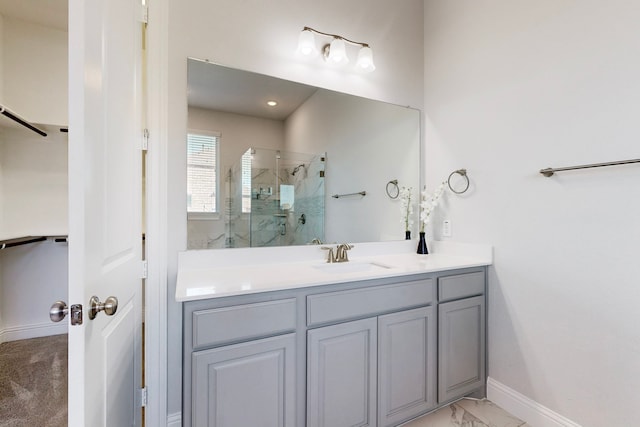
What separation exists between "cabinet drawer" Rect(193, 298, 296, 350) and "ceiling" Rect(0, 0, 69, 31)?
109 inches

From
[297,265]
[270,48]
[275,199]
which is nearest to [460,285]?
[297,265]

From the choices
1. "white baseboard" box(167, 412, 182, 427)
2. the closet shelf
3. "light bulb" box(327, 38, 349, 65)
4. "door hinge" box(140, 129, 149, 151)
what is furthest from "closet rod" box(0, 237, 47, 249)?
"light bulb" box(327, 38, 349, 65)

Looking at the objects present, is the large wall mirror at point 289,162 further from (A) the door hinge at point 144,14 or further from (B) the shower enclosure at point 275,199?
(A) the door hinge at point 144,14

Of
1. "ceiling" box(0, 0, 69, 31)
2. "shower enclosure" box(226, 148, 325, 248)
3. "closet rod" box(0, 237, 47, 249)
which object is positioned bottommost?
"closet rod" box(0, 237, 47, 249)

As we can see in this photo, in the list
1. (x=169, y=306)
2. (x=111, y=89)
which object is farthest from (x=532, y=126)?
(x=169, y=306)

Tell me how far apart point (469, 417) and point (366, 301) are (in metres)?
1.03

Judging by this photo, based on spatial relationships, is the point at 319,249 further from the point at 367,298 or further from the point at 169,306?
the point at 169,306

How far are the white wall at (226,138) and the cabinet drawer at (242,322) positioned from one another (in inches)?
21.4

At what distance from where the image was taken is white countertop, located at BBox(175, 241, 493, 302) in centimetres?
123

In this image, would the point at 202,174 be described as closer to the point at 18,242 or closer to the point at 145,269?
the point at 145,269

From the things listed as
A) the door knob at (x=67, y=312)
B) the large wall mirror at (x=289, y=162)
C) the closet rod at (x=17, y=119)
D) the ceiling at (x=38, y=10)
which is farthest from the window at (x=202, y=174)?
the ceiling at (x=38, y=10)

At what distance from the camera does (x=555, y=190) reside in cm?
154

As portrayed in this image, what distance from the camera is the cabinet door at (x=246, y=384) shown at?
1.09 meters

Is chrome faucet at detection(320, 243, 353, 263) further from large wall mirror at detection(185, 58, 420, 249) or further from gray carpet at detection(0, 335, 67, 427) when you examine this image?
gray carpet at detection(0, 335, 67, 427)
